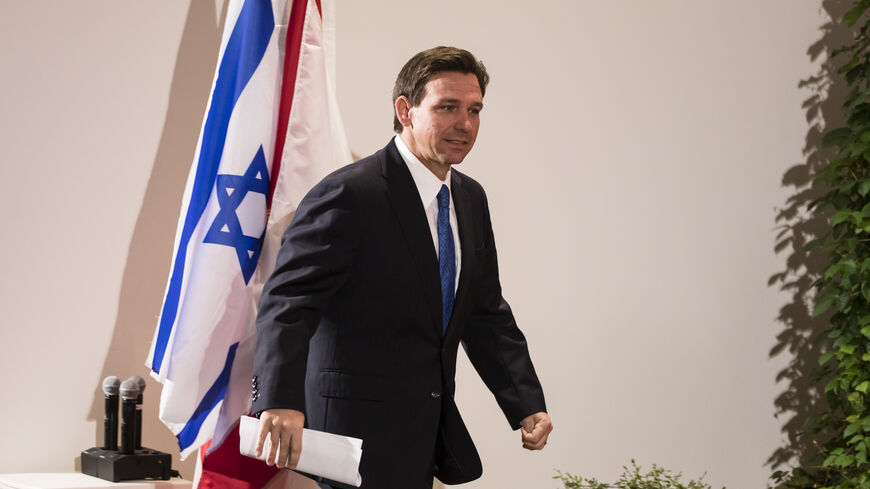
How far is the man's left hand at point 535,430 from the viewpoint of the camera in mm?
2066

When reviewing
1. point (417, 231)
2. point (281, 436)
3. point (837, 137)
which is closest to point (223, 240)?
point (417, 231)

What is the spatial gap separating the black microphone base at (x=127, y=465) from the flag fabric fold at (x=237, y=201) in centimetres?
Answer: 9

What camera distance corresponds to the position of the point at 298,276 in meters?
1.75

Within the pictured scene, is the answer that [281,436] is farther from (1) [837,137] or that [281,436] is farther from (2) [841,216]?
(1) [837,137]

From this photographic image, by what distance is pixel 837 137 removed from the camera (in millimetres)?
3666

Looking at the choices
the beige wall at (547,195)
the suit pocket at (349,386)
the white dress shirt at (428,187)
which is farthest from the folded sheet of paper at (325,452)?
the beige wall at (547,195)

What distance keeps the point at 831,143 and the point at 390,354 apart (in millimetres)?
2547

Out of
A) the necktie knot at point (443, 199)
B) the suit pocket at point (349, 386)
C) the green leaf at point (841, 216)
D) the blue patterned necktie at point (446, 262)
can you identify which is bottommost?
the suit pocket at point (349, 386)

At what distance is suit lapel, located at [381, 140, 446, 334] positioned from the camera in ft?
6.27

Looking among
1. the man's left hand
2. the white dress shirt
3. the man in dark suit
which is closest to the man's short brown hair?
the man in dark suit

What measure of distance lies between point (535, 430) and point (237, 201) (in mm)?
937

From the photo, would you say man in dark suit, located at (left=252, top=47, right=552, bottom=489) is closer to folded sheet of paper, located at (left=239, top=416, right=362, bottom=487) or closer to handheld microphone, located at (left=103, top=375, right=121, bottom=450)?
folded sheet of paper, located at (left=239, top=416, right=362, bottom=487)

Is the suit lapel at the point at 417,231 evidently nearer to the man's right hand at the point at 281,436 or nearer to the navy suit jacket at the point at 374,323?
the navy suit jacket at the point at 374,323

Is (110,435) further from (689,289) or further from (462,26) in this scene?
(689,289)
